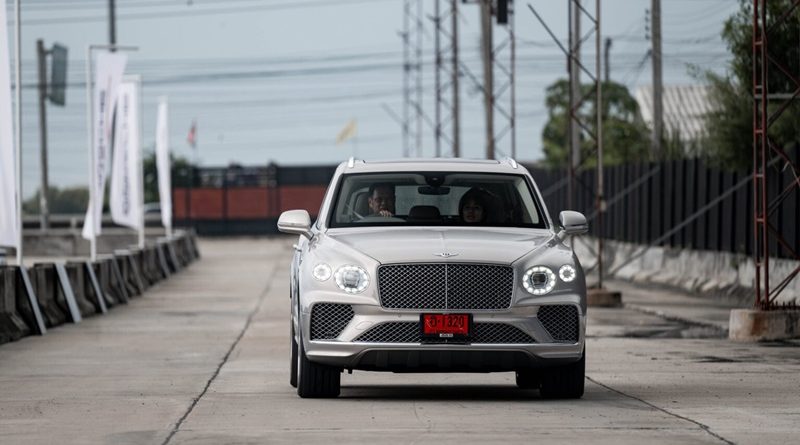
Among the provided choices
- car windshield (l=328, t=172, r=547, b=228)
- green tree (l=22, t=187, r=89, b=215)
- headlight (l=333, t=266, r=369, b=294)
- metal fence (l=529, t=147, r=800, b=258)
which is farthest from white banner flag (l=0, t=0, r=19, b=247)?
green tree (l=22, t=187, r=89, b=215)

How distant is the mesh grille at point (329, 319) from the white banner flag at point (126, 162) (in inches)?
1103

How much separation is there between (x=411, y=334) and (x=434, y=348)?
20cm

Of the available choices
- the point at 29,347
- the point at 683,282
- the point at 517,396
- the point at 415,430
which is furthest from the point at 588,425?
the point at 683,282

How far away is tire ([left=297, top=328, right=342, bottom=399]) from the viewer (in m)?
13.9

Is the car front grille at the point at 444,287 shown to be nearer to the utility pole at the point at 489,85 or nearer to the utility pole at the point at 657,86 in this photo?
the utility pole at the point at 657,86

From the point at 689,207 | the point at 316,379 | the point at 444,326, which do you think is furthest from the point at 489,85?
the point at 444,326

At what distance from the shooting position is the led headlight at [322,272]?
13.5 meters

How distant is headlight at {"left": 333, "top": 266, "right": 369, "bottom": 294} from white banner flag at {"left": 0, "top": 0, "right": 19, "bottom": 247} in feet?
33.8

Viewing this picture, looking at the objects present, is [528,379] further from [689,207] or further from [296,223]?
[689,207]

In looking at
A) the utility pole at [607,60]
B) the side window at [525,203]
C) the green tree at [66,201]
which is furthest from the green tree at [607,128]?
the green tree at [66,201]

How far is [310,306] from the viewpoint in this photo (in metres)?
13.5

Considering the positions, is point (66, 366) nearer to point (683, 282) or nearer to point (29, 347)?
point (29, 347)

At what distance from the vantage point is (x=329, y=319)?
44.3 ft

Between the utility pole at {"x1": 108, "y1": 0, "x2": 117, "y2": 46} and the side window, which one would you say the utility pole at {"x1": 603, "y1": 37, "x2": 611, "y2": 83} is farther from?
the side window
